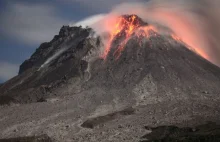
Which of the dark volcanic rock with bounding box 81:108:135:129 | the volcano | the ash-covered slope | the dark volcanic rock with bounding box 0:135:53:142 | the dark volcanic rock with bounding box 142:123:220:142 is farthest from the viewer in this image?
the ash-covered slope

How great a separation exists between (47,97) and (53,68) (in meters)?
40.7

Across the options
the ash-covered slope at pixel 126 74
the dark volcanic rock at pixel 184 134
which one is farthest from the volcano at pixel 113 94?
the dark volcanic rock at pixel 184 134

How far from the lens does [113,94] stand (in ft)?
483

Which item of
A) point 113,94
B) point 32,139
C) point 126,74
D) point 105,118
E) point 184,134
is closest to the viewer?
point 184,134

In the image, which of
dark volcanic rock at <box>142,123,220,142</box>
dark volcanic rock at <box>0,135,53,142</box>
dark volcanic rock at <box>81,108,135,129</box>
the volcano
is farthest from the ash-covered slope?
dark volcanic rock at <box>0,135,53,142</box>

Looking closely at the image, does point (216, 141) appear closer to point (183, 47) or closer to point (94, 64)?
point (94, 64)

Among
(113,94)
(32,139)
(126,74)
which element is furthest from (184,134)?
(126,74)

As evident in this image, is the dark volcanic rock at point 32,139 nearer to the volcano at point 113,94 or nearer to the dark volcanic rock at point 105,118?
the volcano at point 113,94

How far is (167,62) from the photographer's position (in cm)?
17588

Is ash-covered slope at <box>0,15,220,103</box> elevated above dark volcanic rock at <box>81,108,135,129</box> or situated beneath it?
elevated above

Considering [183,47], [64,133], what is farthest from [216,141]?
[183,47]

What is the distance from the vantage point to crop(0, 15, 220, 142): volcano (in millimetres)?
118438

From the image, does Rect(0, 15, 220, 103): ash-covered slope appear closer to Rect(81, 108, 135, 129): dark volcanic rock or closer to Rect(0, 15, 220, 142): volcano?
Rect(0, 15, 220, 142): volcano

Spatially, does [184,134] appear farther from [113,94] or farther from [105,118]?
[113,94]
